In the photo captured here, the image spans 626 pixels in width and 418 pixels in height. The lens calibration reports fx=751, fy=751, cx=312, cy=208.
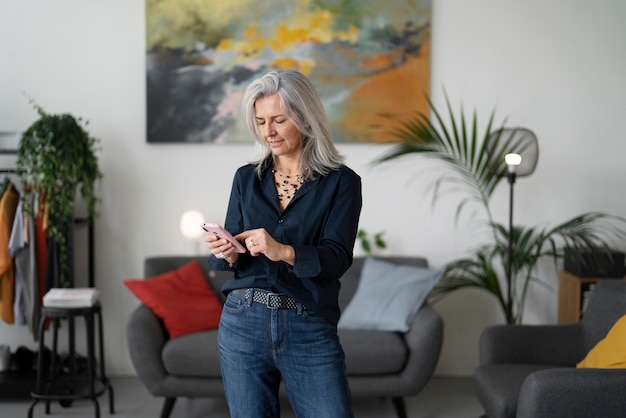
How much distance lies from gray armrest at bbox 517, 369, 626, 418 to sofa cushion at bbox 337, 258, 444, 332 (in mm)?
1202

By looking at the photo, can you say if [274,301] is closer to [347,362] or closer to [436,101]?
[347,362]

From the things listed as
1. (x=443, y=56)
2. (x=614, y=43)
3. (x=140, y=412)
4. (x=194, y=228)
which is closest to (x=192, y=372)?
(x=140, y=412)

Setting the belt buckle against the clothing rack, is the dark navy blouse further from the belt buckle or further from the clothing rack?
the clothing rack

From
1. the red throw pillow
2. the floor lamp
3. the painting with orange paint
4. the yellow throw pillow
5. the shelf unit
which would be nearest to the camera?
the yellow throw pillow

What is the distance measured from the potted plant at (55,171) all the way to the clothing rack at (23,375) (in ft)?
0.24

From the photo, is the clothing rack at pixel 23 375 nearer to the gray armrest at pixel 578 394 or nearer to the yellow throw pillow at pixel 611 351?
the gray armrest at pixel 578 394

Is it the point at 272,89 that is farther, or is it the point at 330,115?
the point at 330,115

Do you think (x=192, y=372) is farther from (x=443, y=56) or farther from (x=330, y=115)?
(x=443, y=56)

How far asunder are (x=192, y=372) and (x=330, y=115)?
1763 mm

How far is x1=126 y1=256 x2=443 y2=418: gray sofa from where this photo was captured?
12.0 feet

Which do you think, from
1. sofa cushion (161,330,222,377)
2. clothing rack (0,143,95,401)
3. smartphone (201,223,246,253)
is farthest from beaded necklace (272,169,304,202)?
clothing rack (0,143,95,401)

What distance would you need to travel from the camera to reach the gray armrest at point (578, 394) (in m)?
2.68

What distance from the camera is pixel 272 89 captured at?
1976 millimetres

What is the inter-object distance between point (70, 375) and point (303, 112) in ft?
9.15
